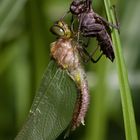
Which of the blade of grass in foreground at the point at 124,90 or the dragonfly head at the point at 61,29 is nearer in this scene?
the blade of grass in foreground at the point at 124,90

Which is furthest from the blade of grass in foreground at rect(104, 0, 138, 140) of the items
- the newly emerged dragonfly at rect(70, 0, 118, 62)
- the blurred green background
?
the blurred green background

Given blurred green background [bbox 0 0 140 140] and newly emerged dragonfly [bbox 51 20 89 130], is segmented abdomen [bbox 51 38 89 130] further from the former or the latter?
blurred green background [bbox 0 0 140 140]

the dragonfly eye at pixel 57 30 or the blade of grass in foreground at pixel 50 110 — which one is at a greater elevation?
the dragonfly eye at pixel 57 30

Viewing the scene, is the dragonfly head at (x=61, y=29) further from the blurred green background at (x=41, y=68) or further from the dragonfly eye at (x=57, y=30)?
the blurred green background at (x=41, y=68)

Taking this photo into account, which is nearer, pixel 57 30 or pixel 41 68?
pixel 57 30

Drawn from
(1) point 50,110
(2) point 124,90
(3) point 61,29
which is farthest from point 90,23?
(2) point 124,90

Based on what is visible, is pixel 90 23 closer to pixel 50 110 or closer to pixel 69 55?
pixel 69 55

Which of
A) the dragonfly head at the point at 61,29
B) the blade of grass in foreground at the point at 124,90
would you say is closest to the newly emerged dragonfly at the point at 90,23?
the dragonfly head at the point at 61,29
